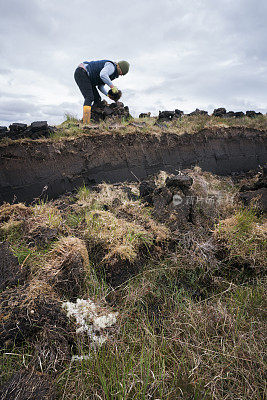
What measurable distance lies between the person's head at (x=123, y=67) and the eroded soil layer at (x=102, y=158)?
250cm

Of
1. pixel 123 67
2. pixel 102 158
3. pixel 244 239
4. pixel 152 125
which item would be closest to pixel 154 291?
pixel 244 239

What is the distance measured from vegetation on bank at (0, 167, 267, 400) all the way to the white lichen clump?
0.05 m

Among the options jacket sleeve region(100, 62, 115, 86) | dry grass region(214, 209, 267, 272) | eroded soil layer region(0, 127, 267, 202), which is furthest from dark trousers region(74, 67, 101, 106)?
dry grass region(214, 209, 267, 272)

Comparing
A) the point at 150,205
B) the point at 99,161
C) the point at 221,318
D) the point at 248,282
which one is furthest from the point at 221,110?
the point at 221,318

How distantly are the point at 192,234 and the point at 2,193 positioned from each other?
342 cm

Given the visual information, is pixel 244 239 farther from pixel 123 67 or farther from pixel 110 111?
pixel 123 67

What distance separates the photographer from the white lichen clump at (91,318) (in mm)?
1812

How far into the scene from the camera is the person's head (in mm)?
6426

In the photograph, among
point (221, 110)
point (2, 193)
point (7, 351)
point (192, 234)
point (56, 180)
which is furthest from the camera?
point (221, 110)

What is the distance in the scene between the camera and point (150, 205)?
349 cm

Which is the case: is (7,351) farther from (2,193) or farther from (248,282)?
(2,193)

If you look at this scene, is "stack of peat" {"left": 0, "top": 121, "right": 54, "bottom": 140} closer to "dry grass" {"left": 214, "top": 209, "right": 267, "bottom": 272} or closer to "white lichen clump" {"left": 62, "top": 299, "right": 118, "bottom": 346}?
"white lichen clump" {"left": 62, "top": 299, "right": 118, "bottom": 346}

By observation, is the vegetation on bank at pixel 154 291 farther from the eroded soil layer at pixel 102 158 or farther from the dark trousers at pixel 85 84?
the dark trousers at pixel 85 84

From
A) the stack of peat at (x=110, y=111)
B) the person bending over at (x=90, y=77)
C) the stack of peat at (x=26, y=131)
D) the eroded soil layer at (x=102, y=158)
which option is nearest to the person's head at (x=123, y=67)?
the person bending over at (x=90, y=77)
